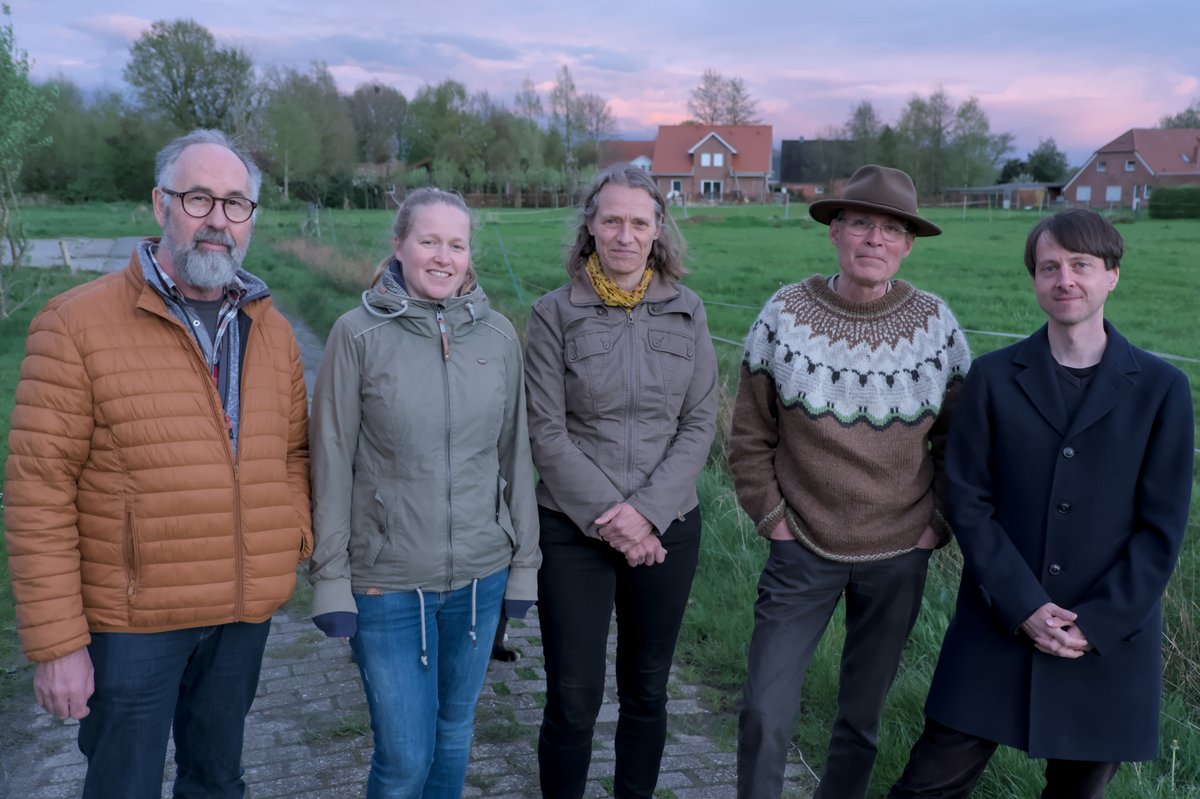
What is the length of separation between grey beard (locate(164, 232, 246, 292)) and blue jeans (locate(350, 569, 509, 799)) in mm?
957

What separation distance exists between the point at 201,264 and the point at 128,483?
1.90 feet

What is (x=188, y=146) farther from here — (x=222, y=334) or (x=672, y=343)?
(x=672, y=343)

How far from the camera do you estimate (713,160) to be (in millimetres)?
81312

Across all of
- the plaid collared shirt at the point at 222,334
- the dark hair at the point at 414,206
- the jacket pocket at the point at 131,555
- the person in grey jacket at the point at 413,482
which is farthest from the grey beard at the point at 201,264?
the jacket pocket at the point at 131,555

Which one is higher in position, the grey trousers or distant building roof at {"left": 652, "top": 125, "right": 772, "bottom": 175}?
distant building roof at {"left": 652, "top": 125, "right": 772, "bottom": 175}

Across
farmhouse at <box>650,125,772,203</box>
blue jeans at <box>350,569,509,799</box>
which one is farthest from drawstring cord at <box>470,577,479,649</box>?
farmhouse at <box>650,125,772,203</box>

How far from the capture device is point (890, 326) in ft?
10.3

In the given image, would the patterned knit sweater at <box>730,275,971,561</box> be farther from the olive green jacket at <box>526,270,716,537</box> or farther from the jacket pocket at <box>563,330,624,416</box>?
the jacket pocket at <box>563,330,624,416</box>

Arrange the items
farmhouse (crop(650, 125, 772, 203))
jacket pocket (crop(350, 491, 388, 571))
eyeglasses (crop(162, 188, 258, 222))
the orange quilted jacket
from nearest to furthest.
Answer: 1. the orange quilted jacket
2. eyeglasses (crop(162, 188, 258, 222))
3. jacket pocket (crop(350, 491, 388, 571))
4. farmhouse (crop(650, 125, 772, 203))

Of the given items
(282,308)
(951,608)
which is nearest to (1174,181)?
(282,308)

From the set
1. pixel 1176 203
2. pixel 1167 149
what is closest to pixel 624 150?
pixel 1167 149

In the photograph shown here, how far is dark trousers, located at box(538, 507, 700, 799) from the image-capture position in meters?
3.07

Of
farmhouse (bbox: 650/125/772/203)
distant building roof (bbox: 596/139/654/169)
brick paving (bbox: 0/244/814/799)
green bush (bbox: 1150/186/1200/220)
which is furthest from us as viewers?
distant building roof (bbox: 596/139/654/169)

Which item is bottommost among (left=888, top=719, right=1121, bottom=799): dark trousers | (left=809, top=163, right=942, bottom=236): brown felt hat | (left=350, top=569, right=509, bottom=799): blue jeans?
(left=888, top=719, right=1121, bottom=799): dark trousers
